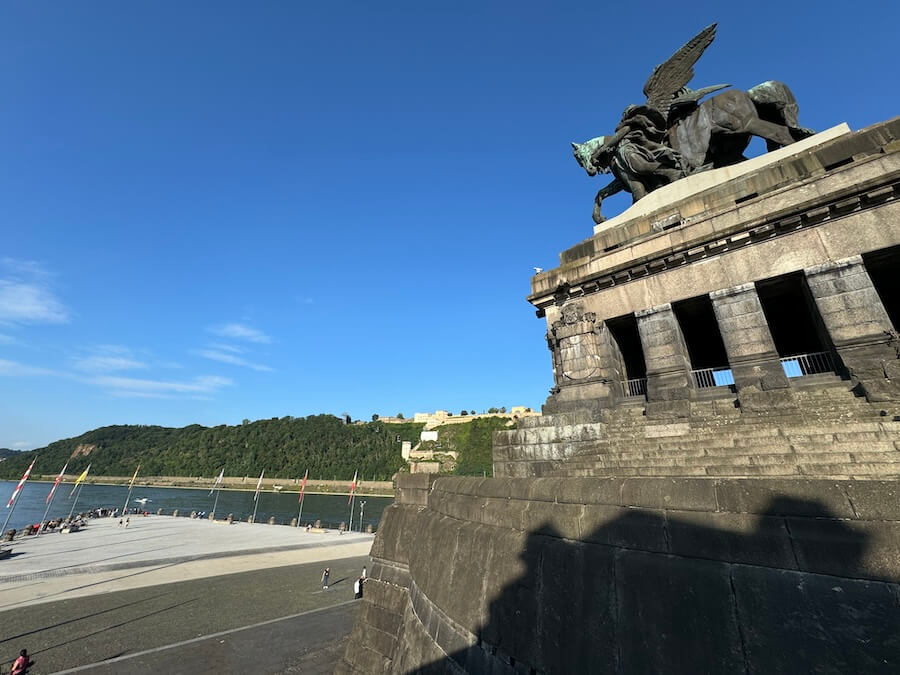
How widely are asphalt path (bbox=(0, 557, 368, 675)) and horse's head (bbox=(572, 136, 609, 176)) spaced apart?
872 inches

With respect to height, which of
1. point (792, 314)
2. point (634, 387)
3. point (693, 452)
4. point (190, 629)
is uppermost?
point (792, 314)

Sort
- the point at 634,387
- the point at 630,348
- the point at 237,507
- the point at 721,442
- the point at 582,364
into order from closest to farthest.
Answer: the point at 721,442 < the point at 582,364 < the point at 634,387 < the point at 630,348 < the point at 237,507

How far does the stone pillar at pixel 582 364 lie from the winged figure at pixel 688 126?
7.33 meters

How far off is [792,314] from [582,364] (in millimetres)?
9402

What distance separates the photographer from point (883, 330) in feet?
29.9

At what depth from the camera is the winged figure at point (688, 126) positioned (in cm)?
1509

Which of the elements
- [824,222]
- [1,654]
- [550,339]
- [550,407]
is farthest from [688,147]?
[1,654]

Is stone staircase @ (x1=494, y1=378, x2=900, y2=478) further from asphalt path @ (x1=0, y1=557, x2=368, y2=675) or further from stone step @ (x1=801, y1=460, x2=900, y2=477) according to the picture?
asphalt path @ (x1=0, y1=557, x2=368, y2=675)

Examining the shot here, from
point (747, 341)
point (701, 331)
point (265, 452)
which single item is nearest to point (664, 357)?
point (747, 341)

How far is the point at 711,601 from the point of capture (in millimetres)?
2871

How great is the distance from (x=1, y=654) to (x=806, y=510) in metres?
18.8

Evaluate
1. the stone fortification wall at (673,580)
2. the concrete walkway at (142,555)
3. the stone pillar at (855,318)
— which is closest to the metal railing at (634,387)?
the stone pillar at (855,318)

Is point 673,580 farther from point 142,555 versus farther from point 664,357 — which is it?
point 142,555

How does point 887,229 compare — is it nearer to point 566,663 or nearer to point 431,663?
point 566,663
